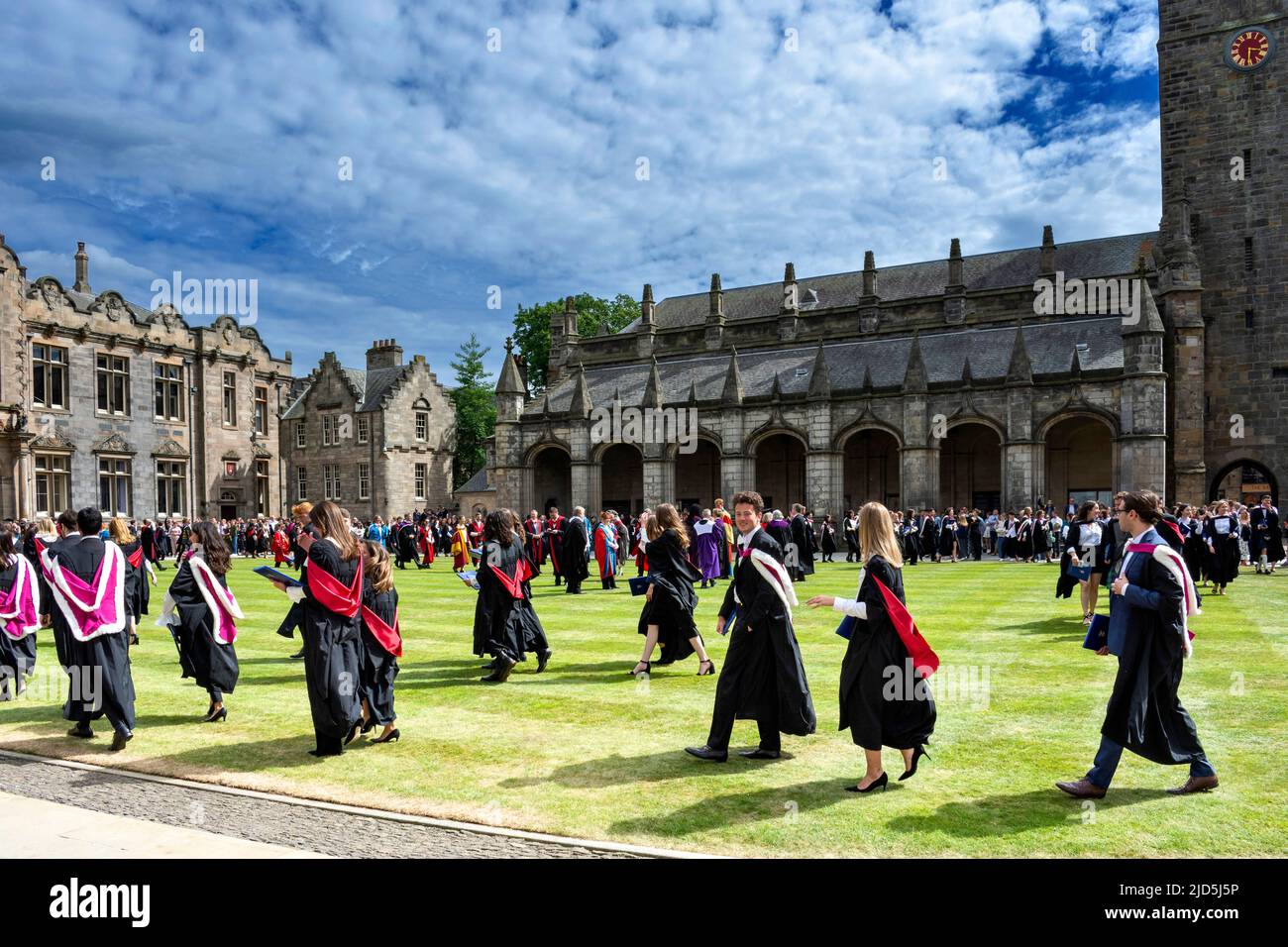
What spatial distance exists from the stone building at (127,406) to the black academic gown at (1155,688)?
1434 inches

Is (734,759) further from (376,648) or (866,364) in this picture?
(866,364)

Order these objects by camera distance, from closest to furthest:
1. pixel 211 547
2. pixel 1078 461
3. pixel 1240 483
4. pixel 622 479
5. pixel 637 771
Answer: pixel 637 771 < pixel 211 547 < pixel 1240 483 < pixel 1078 461 < pixel 622 479

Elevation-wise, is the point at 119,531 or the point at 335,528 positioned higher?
the point at 335,528

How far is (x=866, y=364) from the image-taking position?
126ft

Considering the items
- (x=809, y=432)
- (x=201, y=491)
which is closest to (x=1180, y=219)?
(x=809, y=432)

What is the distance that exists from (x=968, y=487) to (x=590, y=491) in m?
15.9

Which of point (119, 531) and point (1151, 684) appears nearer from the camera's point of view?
point (1151, 684)

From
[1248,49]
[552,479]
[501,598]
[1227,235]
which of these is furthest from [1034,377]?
[501,598]

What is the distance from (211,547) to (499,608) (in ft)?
9.30

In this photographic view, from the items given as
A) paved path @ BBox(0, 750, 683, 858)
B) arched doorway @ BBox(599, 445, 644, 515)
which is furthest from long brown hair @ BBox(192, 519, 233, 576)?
arched doorway @ BBox(599, 445, 644, 515)

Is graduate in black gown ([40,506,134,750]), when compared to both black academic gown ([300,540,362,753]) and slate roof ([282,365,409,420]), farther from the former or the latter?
slate roof ([282,365,409,420])

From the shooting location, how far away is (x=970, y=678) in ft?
29.0

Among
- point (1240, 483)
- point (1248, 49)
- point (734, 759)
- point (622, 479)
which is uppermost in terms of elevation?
point (1248, 49)

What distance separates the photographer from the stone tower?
32.5 m
